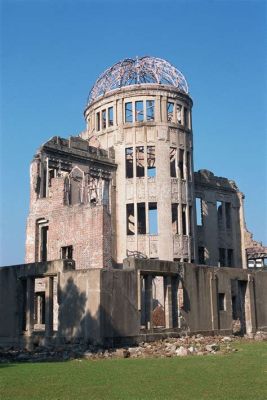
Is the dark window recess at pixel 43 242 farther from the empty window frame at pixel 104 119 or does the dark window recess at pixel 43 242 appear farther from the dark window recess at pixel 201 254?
the dark window recess at pixel 201 254

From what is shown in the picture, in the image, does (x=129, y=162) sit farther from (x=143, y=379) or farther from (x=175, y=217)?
(x=143, y=379)

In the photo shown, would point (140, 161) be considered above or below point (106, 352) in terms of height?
above

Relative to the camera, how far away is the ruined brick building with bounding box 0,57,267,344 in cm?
1983

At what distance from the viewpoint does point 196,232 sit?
3503cm

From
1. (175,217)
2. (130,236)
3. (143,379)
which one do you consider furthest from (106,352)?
(175,217)

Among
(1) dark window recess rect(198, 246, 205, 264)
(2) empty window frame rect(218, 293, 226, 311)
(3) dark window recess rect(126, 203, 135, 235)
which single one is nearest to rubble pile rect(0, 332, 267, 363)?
(2) empty window frame rect(218, 293, 226, 311)

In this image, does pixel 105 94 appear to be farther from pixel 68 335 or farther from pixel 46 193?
pixel 68 335

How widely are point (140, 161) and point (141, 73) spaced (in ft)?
19.0

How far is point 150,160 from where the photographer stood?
116ft

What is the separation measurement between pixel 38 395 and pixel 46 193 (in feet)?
69.0

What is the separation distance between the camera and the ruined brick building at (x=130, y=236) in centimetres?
1983

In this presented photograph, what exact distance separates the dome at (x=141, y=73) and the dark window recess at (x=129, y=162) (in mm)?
4240

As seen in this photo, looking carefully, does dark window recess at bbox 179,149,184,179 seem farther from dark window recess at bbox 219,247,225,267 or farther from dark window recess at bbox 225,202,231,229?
dark window recess at bbox 219,247,225,267

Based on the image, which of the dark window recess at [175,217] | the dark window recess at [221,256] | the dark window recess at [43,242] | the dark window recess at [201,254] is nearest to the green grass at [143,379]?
the dark window recess at [43,242]
